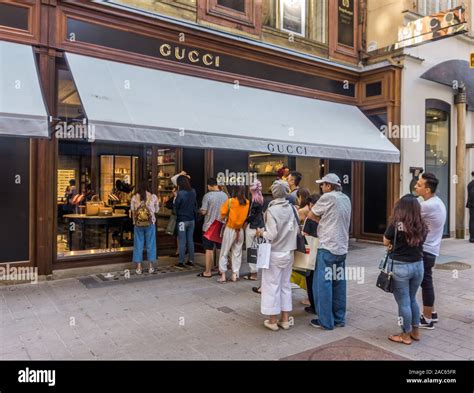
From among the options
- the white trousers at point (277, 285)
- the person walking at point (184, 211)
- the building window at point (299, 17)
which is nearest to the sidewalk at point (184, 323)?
the white trousers at point (277, 285)

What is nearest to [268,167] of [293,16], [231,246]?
[293,16]

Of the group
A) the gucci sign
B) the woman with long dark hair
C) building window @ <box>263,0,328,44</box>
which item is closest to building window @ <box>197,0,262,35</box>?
building window @ <box>263,0,328,44</box>

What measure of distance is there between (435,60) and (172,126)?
9.38m

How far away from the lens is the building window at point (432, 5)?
11789 millimetres

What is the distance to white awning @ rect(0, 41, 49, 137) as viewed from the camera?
544 centimetres

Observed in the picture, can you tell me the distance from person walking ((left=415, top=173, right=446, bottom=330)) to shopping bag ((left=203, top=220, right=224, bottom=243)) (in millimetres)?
3660

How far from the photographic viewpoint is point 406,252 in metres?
4.36

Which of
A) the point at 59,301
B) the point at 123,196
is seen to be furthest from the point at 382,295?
the point at 123,196

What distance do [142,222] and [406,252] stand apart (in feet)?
15.9

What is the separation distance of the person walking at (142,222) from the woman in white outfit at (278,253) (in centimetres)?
336

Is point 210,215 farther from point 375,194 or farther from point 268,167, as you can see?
point 375,194

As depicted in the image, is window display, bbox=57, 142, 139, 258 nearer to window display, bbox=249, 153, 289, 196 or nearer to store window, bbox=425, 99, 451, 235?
window display, bbox=249, 153, 289, 196

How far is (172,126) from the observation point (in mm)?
6840
